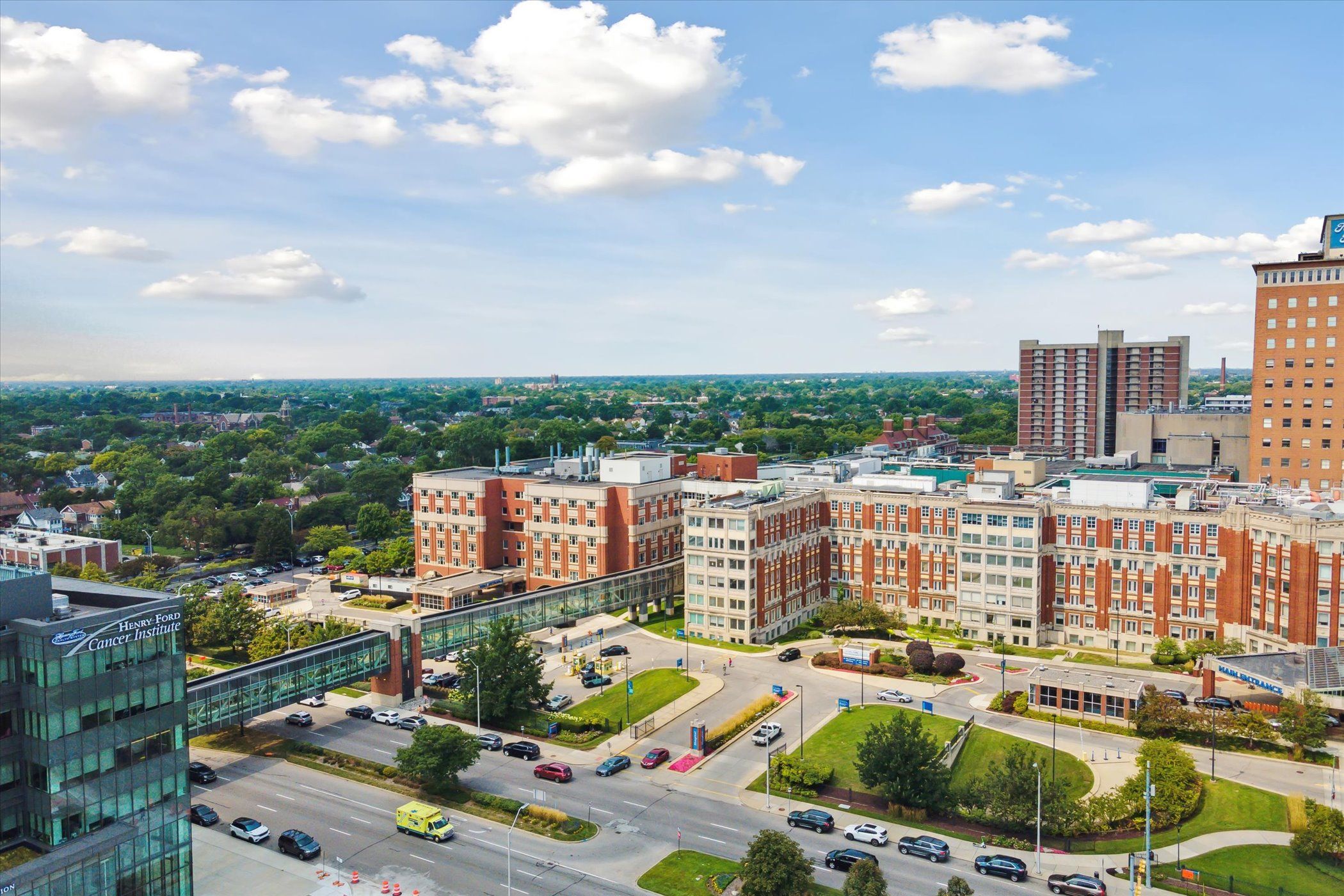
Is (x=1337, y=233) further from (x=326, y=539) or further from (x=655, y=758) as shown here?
(x=326, y=539)

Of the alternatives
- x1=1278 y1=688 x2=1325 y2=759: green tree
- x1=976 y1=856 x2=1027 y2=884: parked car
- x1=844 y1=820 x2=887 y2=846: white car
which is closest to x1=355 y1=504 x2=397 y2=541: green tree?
x1=844 y1=820 x2=887 y2=846: white car

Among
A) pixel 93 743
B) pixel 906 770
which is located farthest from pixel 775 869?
pixel 93 743

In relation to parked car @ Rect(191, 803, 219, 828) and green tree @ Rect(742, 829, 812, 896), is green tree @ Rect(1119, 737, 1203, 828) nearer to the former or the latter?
green tree @ Rect(742, 829, 812, 896)

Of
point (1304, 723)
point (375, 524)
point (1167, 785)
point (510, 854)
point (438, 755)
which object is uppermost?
point (375, 524)

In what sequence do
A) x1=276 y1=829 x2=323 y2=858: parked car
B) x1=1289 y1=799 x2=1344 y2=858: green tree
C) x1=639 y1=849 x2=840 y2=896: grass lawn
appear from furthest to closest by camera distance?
x1=276 y1=829 x2=323 y2=858: parked car → x1=1289 y1=799 x2=1344 y2=858: green tree → x1=639 y1=849 x2=840 y2=896: grass lawn

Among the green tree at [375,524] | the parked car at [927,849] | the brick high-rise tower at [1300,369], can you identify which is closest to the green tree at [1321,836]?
the parked car at [927,849]

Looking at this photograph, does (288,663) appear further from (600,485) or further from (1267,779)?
(1267,779)
